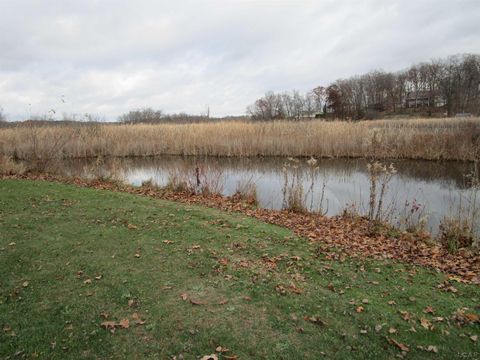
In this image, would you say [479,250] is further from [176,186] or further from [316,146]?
[316,146]

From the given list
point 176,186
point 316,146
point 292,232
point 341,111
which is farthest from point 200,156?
point 341,111

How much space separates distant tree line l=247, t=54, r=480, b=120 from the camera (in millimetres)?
49656

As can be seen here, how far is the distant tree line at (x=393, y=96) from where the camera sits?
163 feet

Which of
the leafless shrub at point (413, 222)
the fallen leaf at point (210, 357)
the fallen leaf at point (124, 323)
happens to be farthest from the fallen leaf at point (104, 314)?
the leafless shrub at point (413, 222)

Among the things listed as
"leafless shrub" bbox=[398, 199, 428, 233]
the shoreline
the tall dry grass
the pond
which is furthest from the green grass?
the tall dry grass

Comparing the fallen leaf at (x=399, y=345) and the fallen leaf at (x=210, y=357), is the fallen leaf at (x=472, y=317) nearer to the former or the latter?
the fallen leaf at (x=399, y=345)

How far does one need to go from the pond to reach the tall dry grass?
916 millimetres

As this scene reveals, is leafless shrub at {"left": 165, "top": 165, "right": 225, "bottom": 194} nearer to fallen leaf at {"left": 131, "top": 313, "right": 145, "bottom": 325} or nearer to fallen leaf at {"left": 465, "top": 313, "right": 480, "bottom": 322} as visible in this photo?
fallen leaf at {"left": 131, "top": 313, "right": 145, "bottom": 325}

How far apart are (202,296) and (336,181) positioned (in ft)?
30.9

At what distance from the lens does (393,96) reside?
5956 cm

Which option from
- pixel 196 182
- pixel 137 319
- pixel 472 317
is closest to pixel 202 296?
pixel 137 319

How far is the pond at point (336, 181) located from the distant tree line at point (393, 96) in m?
29.3

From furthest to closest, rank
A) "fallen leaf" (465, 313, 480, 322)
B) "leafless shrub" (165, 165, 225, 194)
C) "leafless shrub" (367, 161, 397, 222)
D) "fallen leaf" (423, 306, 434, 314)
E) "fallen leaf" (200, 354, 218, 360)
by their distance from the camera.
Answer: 1. "leafless shrub" (165, 165, 225, 194)
2. "leafless shrub" (367, 161, 397, 222)
3. "fallen leaf" (423, 306, 434, 314)
4. "fallen leaf" (465, 313, 480, 322)
5. "fallen leaf" (200, 354, 218, 360)

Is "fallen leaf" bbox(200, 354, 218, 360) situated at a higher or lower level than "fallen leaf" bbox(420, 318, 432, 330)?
higher
